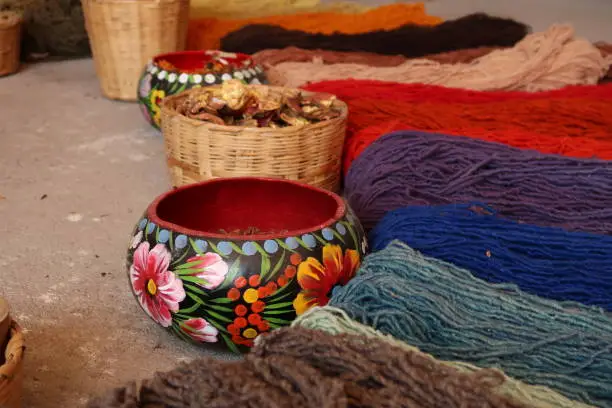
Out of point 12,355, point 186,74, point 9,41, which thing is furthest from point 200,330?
point 9,41

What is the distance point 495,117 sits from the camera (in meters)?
1.45

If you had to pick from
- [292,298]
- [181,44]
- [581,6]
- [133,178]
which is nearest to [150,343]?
[292,298]

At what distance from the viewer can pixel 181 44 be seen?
235 centimetres

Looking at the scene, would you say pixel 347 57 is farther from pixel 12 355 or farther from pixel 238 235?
pixel 12 355

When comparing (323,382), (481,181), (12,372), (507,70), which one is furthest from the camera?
(507,70)

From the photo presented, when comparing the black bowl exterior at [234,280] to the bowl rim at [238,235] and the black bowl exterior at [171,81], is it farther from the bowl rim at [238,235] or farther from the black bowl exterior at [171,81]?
the black bowl exterior at [171,81]

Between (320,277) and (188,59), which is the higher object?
(320,277)

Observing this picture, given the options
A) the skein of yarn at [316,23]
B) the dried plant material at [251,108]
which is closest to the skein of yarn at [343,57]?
the skein of yarn at [316,23]

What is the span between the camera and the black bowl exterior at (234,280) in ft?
2.81

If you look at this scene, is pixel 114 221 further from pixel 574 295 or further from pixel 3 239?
pixel 574 295

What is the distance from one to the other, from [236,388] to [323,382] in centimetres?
7

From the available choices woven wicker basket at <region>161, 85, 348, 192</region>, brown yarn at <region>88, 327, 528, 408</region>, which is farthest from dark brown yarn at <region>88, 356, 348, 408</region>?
woven wicker basket at <region>161, 85, 348, 192</region>

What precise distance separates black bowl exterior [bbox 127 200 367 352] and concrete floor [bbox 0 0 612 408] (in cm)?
7

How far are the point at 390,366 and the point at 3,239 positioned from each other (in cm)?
88
